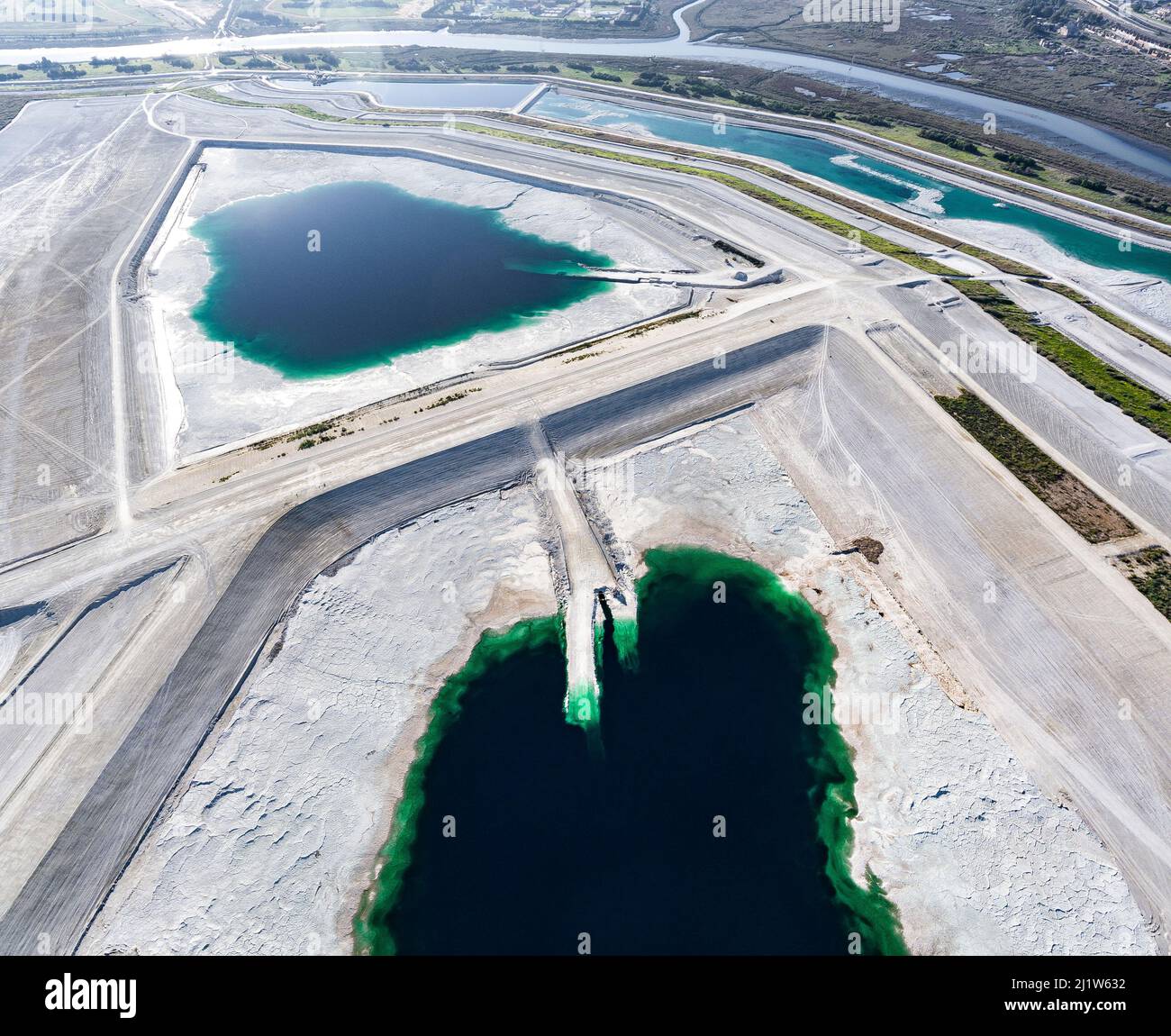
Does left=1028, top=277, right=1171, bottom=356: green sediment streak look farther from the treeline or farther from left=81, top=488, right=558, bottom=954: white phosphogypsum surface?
left=81, top=488, right=558, bottom=954: white phosphogypsum surface

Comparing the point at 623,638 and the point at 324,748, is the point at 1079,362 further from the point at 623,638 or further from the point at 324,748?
the point at 324,748

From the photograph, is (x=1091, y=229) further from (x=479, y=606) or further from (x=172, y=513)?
(x=172, y=513)

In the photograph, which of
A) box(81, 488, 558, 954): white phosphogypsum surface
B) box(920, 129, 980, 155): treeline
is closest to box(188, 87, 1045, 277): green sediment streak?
box(920, 129, 980, 155): treeline

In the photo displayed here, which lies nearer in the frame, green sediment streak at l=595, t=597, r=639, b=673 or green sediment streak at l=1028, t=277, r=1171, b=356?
green sediment streak at l=595, t=597, r=639, b=673

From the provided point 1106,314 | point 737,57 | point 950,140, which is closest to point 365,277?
point 1106,314
